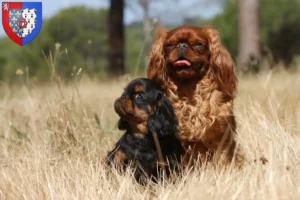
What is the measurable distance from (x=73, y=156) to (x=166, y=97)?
0.83 m

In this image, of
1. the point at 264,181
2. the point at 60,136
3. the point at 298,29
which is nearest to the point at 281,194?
the point at 264,181

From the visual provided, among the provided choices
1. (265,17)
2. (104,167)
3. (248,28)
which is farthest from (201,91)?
(265,17)

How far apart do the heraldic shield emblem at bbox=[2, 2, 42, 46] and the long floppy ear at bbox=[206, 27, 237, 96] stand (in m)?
1.15

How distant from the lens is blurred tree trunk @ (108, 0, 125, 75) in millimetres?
16406

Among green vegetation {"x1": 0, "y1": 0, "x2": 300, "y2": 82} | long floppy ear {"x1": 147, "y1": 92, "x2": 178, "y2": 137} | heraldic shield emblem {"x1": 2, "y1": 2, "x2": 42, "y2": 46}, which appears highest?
heraldic shield emblem {"x1": 2, "y1": 2, "x2": 42, "y2": 46}

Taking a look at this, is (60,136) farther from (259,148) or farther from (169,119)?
(259,148)

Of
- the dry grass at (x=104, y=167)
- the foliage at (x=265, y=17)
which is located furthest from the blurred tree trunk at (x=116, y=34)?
the foliage at (x=265, y=17)

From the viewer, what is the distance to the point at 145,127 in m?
3.94

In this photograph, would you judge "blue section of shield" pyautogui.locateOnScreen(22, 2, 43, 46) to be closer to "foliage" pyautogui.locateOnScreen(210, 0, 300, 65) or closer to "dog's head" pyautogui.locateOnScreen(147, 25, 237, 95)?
"dog's head" pyautogui.locateOnScreen(147, 25, 237, 95)

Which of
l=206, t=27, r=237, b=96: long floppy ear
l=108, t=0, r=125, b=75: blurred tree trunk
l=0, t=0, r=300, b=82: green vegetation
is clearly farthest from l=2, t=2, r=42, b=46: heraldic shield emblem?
l=0, t=0, r=300, b=82: green vegetation

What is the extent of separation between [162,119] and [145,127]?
138 millimetres

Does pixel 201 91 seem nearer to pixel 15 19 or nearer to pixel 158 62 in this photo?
pixel 158 62

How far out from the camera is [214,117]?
399 centimetres

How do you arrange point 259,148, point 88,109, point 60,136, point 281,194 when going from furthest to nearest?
point 88,109 < point 60,136 < point 259,148 < point 281,194
